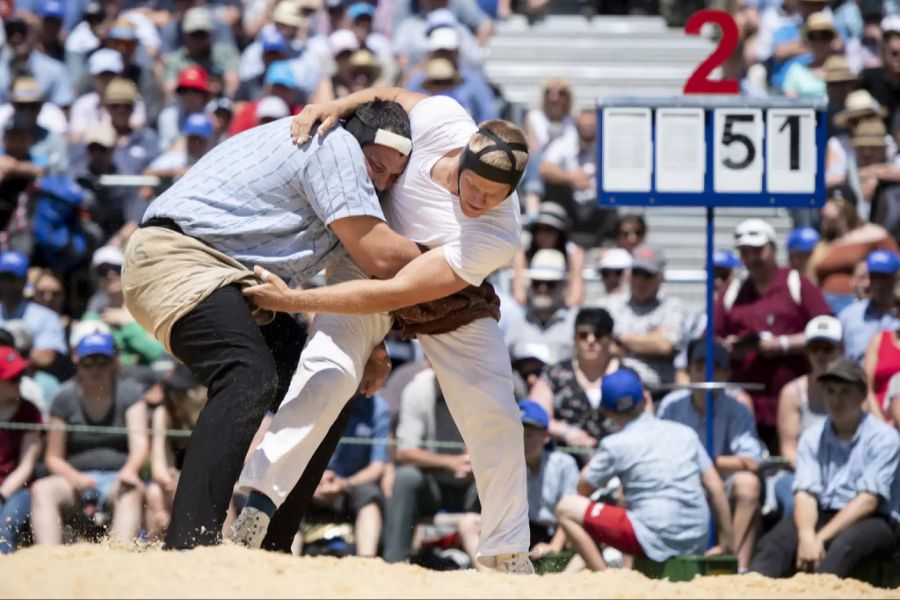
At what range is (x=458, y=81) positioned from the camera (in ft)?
38.7

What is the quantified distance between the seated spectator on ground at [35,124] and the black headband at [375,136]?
6.31 m

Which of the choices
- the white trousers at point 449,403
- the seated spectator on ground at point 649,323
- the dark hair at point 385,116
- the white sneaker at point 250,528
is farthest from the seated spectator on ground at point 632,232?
the white sneaker at point 250,528

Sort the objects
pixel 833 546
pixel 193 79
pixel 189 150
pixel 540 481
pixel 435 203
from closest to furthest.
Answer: pixel 435 203
pixel 833 546
pixel 540 481
pixel 189 150
pixel 193 79

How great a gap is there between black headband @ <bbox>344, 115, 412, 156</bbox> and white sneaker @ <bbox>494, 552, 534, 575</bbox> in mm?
1546

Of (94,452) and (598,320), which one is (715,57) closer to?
(598,320)

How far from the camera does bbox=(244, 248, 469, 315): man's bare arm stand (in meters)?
5.41

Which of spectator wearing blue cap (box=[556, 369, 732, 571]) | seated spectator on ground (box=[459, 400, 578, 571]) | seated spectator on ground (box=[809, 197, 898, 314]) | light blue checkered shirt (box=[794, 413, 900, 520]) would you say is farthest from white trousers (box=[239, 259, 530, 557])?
seated spectator on ground (box=[809, 197, 898, 314])

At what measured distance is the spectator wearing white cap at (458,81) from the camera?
11859 millimetres

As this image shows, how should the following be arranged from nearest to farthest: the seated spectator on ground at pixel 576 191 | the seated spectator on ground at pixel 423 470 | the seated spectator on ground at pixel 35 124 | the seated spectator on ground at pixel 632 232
Answer: the seated spectator on ground at pixel 423 470
the seated spectator on ground at pixel 632 232
the seated spectator on ground at pixel 576 191
the seated spectator on ground at pixel 35 124

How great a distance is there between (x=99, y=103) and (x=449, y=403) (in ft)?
23.6

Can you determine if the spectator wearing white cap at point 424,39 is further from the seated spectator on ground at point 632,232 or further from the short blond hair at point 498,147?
the short blond hair at point 498,147

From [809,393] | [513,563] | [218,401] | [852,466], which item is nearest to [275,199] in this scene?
[218,401]

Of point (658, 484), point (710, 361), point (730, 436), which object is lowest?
point (658, 484)

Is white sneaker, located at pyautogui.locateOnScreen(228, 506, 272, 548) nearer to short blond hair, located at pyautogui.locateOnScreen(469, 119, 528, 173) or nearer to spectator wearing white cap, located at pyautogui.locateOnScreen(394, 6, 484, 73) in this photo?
short blond hair, located at pyautogui.locateOnScreen(469, 119, 528, 173)
